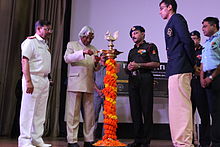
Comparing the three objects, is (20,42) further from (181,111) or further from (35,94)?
(181,111)

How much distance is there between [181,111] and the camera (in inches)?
86.9

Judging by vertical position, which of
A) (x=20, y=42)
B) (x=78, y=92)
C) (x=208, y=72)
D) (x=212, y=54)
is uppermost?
(x=20, y=42)

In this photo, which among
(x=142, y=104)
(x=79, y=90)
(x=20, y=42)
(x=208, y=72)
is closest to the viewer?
(x=208, y=72)

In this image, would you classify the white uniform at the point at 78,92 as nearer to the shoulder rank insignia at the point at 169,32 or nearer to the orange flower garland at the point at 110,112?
the orange flower garland at the point at 110,112

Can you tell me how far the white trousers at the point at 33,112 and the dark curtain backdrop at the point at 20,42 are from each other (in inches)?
62.9

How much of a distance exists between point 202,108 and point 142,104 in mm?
804

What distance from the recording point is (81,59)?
2.76 meters

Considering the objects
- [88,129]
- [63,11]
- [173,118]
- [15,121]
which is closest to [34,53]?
[88,129]

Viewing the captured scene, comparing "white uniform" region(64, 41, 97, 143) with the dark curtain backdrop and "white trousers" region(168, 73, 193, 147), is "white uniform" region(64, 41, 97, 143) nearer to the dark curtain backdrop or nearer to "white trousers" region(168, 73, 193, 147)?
"white trousers" region(168, 73, 193, 147)

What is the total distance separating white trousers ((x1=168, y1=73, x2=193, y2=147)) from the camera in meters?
2.17

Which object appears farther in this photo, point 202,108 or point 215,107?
point 202,108

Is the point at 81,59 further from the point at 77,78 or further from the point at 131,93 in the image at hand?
the point at 131,93

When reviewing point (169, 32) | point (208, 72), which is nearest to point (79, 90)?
point (169, 32)

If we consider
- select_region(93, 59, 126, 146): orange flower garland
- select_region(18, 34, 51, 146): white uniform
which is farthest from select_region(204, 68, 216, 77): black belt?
select_region(18, 34, 51, 146): white uniform
